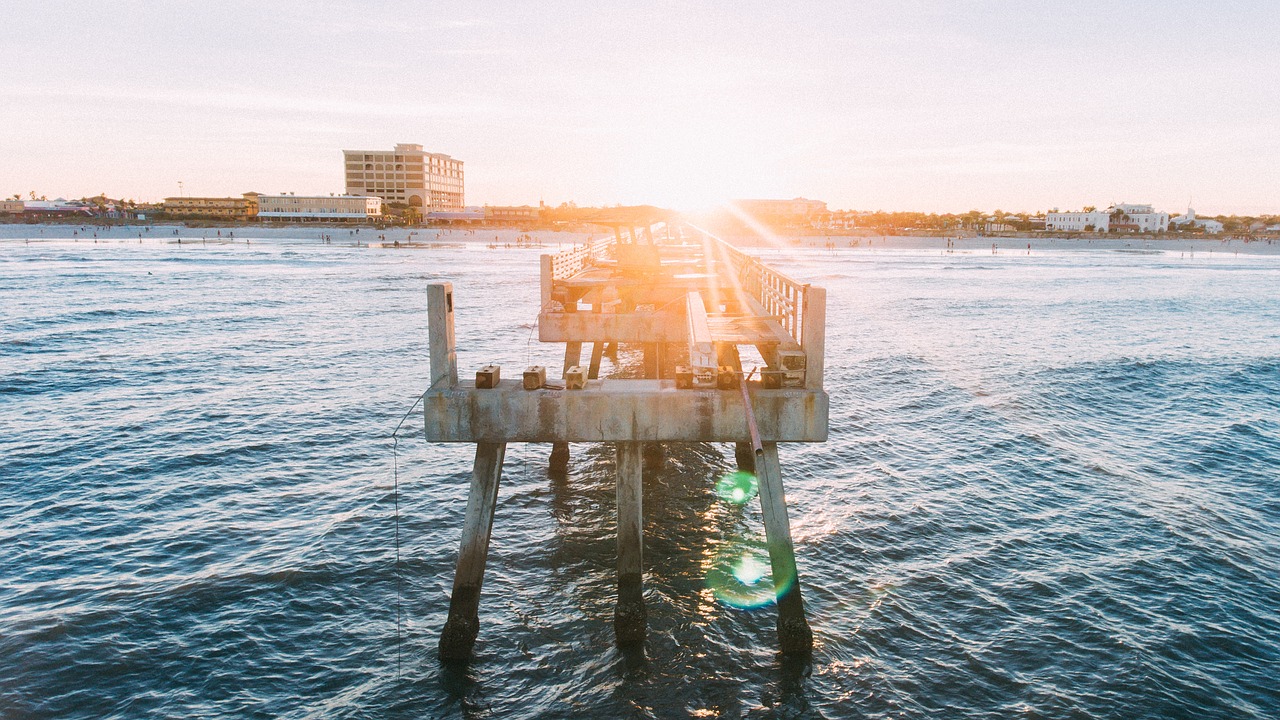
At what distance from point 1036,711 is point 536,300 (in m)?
50.2

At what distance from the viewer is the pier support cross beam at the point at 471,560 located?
11281 mm

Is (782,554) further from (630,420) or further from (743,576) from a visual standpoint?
(743,576)

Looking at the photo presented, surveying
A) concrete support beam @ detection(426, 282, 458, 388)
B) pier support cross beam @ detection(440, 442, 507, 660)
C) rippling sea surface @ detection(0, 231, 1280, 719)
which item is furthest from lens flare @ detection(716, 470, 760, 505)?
concrete support beam @ detection(426, 282, 458, 388)

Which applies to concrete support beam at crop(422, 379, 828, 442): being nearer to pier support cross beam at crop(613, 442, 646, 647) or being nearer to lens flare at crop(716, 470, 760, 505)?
pier support cross beam at crop(613, 442, 646, 647)

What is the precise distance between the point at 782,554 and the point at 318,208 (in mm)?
204789

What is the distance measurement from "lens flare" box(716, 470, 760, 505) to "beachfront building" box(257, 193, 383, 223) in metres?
188

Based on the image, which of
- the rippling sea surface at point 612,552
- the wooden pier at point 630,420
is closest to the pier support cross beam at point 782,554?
the wooden pier at point 630,420

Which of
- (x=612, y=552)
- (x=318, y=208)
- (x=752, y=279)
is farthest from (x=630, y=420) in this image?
(x=318, y=208)

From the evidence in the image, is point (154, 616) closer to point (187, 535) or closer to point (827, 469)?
point (187, 535)

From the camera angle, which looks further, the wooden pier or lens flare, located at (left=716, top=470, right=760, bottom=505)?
lens flare, located at (left=716, top=470, right=760, bottom=505)

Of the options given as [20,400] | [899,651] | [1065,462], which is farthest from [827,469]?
[20,400]

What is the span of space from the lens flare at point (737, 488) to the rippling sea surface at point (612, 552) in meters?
0.43

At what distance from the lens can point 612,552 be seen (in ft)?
48.5

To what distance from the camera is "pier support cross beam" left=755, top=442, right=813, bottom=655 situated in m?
11.1
